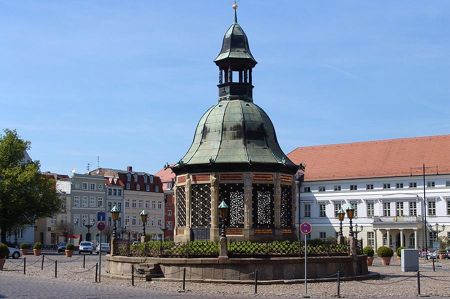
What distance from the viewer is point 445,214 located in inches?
3236

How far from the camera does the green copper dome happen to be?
33219 mm

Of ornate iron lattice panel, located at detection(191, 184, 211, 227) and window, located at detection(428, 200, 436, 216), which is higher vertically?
window, located at detection(428, 200, 436, 216)

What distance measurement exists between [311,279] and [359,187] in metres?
61.2

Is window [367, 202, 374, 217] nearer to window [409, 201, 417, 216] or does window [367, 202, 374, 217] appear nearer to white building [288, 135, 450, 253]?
white building [288, 135, 450, 253]

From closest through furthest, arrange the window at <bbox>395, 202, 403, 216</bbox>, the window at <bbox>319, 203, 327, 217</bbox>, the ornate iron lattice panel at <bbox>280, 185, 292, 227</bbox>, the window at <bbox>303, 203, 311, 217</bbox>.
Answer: the ornate iron lattice panel at <bbox>280, 185, 292, 227</bbox> → the window at <bbox>395, 202, 403, 216</bbox> → the window at <bbox>319, 203, 327, 217</bbox> → the window at <bbox>303, 203, 311, 217</bbox>

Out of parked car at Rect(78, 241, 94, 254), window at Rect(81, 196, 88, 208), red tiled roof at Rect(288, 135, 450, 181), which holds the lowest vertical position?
parked car at Rect(78, 241, 94, 254)

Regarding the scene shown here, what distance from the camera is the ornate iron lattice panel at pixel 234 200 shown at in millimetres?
32938

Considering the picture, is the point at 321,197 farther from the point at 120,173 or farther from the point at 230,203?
the point at 230,203

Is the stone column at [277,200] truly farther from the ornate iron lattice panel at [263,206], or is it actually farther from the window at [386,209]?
the window at [386,209]

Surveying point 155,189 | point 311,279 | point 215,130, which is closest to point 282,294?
point 311,279

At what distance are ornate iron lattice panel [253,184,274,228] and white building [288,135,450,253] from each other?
50.0 m

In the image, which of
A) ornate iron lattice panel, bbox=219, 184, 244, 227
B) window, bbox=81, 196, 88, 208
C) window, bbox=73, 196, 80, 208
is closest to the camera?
ornate iron lattice panel, bbox=219, 184, 244, 227

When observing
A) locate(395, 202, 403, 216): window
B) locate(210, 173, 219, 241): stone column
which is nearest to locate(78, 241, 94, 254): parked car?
locate(395, 202, 403, 216): window

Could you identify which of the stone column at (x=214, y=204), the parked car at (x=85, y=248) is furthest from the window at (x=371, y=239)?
the stone column at (x=214, y=204)
